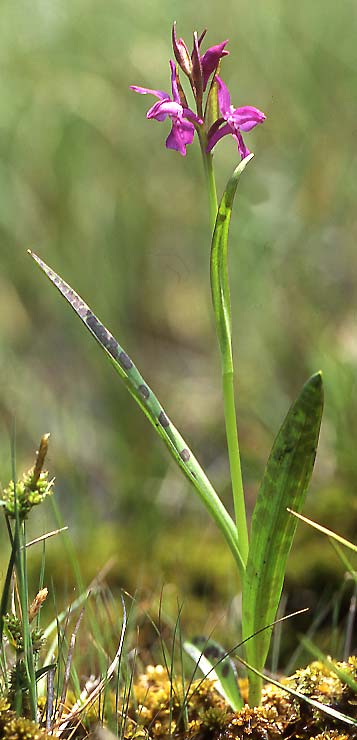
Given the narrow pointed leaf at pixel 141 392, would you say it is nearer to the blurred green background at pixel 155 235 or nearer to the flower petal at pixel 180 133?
the flower petal at pixel 180 133

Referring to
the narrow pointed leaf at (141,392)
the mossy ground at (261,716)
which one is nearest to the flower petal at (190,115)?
the narrow pointed leaf at (141,392)

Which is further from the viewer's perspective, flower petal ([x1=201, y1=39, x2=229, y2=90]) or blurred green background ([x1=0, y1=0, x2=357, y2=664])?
blurred green background ([x1=0, y1=0, x2=357, y2=664])

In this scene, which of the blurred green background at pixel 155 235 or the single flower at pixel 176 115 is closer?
the single flower at pixel 176 115

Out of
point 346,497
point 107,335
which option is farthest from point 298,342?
point 107,335

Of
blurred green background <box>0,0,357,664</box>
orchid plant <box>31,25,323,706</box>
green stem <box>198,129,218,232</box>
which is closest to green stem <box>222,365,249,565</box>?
orchid plant <box>31,25,323,706</box>

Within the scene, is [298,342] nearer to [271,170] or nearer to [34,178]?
[271,170]

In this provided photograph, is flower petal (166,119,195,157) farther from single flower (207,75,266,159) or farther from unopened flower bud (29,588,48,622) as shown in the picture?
unopened flower bud (29,588,48,622)
